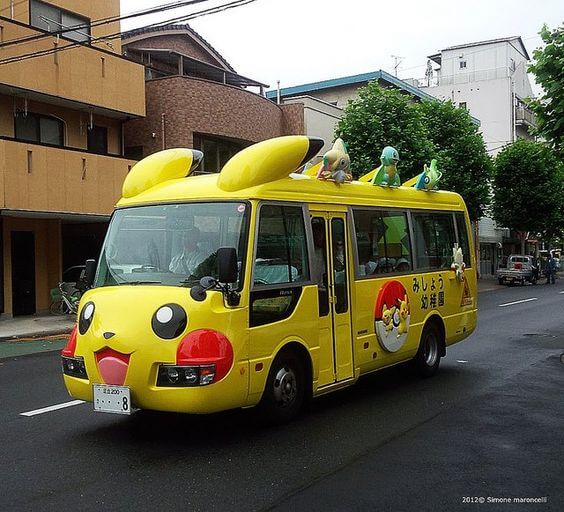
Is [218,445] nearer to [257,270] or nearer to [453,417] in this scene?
[257,270]

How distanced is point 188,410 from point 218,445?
62 centimetres

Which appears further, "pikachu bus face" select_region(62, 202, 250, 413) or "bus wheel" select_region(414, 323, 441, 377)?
"bus wheel" select_region(414, 323, 441, 377)

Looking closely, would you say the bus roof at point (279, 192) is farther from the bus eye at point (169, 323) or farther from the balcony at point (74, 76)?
the balcony at point (74, 76)

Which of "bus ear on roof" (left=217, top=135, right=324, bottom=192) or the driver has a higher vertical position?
"bus ear on roof" (left=217, top=135, right=324, bottom=192)

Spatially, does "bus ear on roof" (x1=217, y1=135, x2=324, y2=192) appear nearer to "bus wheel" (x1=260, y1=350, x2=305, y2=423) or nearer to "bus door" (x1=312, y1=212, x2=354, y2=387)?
"bus door" (x1=312, y1=212, x2=354, y2=387)

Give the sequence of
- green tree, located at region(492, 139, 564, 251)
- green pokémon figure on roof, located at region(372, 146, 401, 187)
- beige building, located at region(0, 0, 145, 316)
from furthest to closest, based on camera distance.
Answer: green tree, located at region(492, 139, 564, 251) < beige building, located at region(0, 0, 145, 316) < green pokémon figure on roof, located at region(372, 146, 401, 187)

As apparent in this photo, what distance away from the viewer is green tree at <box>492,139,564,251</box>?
41625mm

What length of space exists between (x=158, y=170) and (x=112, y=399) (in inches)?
106

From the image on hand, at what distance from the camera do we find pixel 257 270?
265 inches

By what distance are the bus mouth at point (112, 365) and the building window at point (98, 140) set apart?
16.2m

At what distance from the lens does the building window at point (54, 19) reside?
19812 mm

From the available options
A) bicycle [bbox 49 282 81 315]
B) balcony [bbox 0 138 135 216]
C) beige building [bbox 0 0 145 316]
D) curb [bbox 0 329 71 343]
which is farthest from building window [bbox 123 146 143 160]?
curb [bbox 0 329 71 343]

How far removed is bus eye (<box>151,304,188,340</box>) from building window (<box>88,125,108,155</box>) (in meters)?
16.4

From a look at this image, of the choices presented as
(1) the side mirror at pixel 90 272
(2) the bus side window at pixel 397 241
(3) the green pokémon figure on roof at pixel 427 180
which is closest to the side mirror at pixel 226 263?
(1) the side mirror at pixel 90 272
